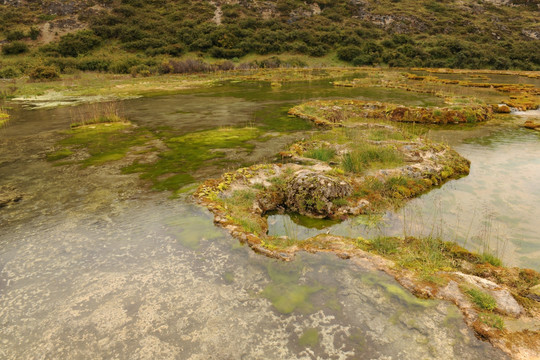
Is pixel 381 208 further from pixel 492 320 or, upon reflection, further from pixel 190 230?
pixel 190 230

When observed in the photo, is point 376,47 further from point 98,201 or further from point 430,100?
point 98,201

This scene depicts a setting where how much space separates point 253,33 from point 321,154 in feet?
187

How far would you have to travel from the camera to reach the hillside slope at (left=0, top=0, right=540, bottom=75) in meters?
52.0

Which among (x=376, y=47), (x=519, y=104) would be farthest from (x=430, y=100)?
(x=376, y=47)

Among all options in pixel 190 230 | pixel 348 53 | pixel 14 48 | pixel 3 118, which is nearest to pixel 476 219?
pixel 190 230

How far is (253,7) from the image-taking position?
73688 mm

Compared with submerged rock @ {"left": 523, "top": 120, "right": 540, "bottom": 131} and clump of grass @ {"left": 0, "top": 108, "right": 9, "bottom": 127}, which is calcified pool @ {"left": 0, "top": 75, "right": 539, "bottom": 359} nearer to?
submerged rock @ {"left": 523, "top": 120, "right": 540, "bottom": 131}

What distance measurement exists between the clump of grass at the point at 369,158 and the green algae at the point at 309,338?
701 cm

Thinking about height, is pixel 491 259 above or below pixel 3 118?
below

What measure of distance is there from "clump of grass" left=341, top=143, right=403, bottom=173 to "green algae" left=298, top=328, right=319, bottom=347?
23.0 ft

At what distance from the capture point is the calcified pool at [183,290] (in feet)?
14.4

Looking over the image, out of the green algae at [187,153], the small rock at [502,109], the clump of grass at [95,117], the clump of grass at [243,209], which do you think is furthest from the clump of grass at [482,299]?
the small rock at [502,109]

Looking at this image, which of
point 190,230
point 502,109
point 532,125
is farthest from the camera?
point 502,109

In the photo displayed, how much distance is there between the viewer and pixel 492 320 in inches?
179
